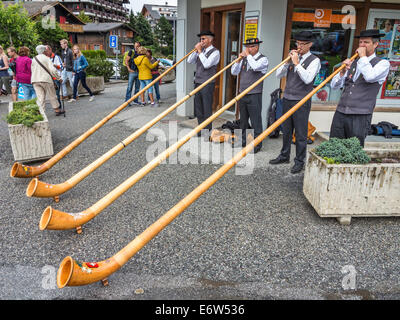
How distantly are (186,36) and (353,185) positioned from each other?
19.9 feet

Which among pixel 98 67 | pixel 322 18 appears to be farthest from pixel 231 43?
pixel 98 67

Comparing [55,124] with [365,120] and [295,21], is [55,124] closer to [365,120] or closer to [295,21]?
[295,21]

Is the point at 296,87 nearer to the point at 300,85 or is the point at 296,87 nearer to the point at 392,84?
the point at 300,85

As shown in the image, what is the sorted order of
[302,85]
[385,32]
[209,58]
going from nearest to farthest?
1. [302,85]
2. [209,58]
3. [385,32]

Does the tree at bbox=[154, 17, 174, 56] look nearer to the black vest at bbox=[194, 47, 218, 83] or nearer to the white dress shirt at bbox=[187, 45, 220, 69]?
the black vest at bbox=[194, 47, 218, 83]

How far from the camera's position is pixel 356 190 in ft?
12.1

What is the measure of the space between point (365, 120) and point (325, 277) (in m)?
2.37

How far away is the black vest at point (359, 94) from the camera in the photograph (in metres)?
4.27

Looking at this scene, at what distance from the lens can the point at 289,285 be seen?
113 inches

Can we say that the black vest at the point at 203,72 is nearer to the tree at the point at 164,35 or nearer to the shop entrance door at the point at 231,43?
the shop entrance door at the point at 231,43

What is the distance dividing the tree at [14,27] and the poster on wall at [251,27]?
45.2 ft

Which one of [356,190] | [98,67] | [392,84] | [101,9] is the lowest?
[356,190]

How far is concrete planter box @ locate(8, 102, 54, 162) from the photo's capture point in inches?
210

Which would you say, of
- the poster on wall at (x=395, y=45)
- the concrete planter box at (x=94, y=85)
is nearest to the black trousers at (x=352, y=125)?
the poster on wall at (x=395, y=45)
